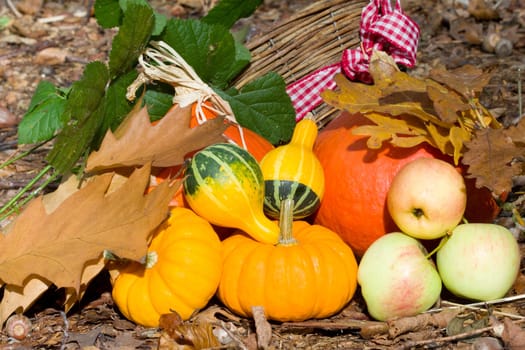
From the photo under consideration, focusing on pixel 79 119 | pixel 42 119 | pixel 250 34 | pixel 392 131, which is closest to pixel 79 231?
pixel 79 119

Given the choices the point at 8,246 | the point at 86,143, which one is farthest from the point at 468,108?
the point at 8,246

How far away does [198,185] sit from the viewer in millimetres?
2154

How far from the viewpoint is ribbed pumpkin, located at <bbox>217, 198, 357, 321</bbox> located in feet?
6.61

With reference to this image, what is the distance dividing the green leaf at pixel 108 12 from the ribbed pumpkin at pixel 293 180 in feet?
2.32

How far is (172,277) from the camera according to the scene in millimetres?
2016

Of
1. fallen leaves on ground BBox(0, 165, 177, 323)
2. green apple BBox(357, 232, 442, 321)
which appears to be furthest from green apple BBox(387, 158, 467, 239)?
fallen leaves on ground BBox(0, 165, 177, 323)

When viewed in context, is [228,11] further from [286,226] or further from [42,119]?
[286,226]

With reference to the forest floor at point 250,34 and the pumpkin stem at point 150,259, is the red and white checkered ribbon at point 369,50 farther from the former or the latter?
the pumpkin stem at point 150,259

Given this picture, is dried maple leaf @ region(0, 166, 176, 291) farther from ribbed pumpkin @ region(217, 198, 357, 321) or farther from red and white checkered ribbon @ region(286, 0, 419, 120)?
red and white checkered ribbon @ region(286, 0, 419, 120)

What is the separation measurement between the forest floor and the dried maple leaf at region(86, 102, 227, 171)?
42 cm

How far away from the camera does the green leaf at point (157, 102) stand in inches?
98.9

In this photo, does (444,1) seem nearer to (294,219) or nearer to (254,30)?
(254,30)

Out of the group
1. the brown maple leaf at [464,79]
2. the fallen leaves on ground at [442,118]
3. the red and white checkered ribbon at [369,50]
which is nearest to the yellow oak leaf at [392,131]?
the fallen leaves on ground at [442,118]

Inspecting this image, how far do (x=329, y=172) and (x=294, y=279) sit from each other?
1.54 feet
